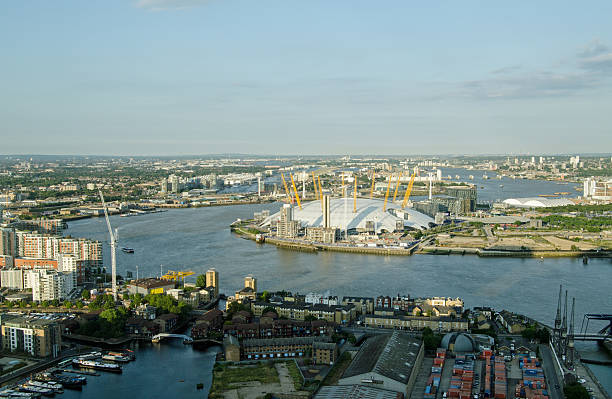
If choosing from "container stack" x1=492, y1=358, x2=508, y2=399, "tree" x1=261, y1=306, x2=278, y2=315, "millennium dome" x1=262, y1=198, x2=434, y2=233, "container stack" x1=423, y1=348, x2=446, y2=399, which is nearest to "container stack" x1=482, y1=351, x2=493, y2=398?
"container stack" x1=492, y1=358, x2=508, y2=399

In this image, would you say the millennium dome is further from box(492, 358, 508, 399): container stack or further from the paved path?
box(492, 358, 508, 399): container stack

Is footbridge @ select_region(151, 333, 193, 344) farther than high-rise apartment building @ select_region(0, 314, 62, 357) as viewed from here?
Yes

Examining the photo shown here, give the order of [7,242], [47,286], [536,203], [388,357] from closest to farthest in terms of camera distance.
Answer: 1. [388,357]
2. [47,286]
3. [7,242]
4. [536,203]

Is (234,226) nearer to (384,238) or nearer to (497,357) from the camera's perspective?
(384,238)

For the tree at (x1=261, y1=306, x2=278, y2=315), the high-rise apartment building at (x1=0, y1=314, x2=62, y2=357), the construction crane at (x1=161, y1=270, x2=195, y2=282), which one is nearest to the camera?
the high-rise apartment building at (x1=0, y1=314, x2=62, y2=357)

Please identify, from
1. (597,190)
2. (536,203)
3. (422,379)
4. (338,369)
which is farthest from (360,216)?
(597,190)

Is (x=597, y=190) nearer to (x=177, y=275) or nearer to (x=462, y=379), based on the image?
(x=177, y=275)
